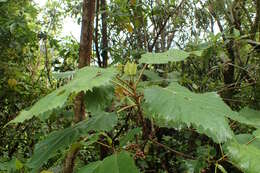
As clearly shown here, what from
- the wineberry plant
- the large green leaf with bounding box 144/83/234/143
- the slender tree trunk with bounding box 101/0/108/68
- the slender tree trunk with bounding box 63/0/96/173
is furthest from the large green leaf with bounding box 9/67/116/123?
the slender tree trunk with bounding box 101/0/108/68

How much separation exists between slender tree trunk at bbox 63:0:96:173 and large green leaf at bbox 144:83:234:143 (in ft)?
1.30

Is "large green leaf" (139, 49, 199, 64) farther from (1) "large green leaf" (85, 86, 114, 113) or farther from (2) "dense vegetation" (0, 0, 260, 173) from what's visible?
(1) "large green leaf" (85, 86, 114, 113)

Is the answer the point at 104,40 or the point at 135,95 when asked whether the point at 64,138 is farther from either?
the point at 104,40

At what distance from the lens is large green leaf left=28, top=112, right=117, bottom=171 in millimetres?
900

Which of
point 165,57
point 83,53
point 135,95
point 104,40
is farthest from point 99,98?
point 104,40

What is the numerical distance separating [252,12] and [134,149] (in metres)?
2.49

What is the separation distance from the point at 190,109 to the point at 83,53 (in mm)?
624

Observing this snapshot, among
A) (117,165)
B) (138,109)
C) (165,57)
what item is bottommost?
(117,165)

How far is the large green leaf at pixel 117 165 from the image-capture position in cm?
84

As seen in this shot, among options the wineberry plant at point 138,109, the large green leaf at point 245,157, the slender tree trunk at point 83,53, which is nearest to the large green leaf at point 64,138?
the wineberry plant at point 138,109

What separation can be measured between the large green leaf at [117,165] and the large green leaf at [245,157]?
0.26m

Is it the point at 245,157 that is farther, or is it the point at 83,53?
the point at 83,53

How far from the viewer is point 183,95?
2.62 feet

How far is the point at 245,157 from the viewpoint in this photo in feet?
2.60
